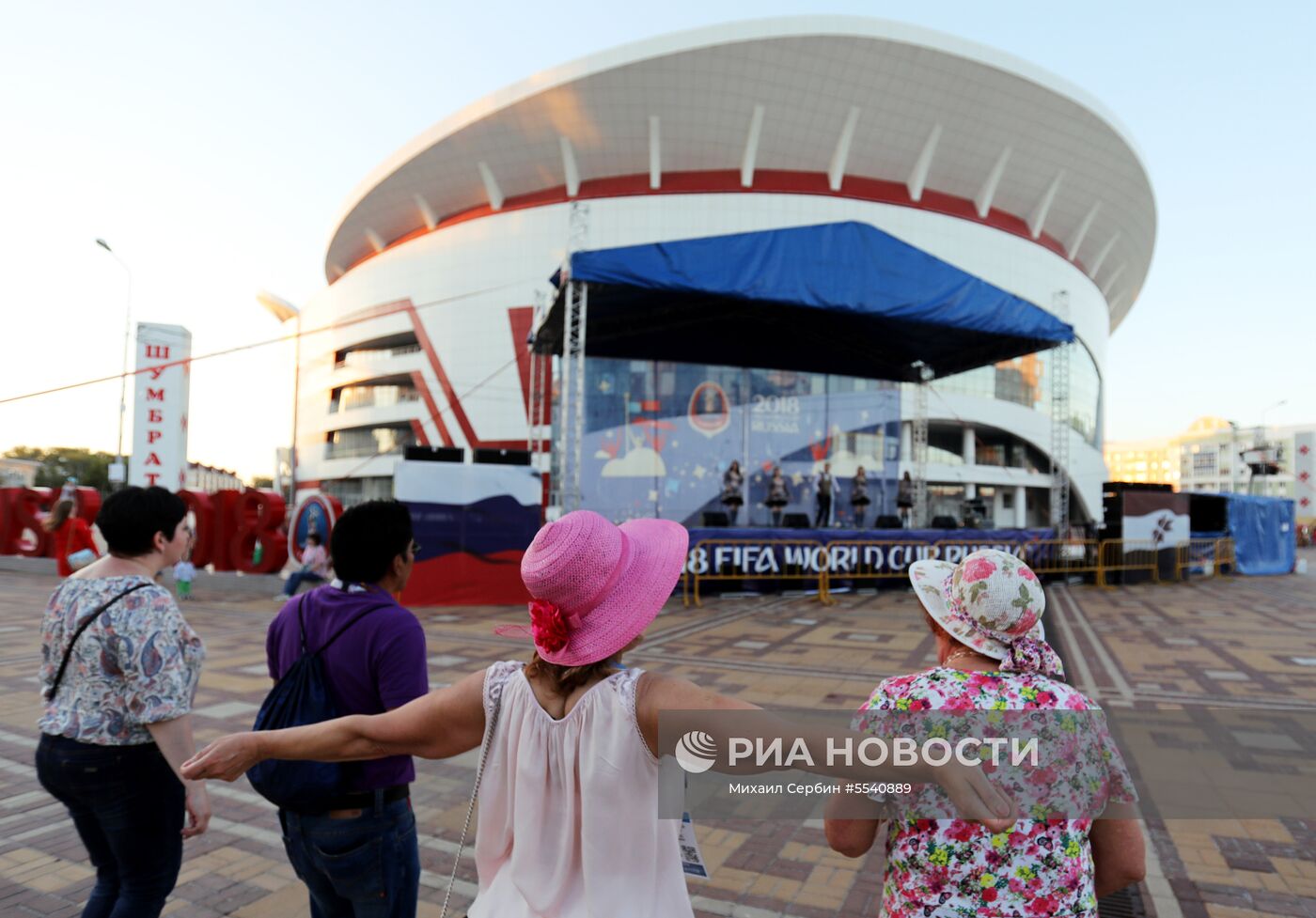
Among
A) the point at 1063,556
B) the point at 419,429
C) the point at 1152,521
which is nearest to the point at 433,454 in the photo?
the point at 1063,556

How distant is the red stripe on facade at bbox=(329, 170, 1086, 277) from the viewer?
3062cm

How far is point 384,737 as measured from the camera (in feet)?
4.54

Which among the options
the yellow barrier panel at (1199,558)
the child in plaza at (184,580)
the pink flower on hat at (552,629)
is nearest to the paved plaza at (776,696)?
the child in plaza at (184,580)

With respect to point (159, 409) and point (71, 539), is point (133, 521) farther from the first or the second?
point (71, 539)

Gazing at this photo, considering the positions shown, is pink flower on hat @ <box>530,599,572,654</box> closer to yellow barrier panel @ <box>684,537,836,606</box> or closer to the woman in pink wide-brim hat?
the woman in pink wide-brim hat

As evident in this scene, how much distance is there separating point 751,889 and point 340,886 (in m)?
2.04

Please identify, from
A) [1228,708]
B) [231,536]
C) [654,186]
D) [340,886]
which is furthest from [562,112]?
[340,886]

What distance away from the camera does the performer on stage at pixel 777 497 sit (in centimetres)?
1736

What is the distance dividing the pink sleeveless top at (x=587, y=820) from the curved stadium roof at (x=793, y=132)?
3055 cm

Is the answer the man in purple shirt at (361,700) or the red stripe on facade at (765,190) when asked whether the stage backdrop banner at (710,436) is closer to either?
the red stripe on facade at (765,190)

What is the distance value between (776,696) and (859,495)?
12.7 m

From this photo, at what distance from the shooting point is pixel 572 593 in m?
1.23

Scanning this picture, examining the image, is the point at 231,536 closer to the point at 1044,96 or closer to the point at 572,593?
the point at 572,593

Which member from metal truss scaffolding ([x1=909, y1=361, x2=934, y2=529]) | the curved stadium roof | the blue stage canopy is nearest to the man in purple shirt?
the blue stage canopy
